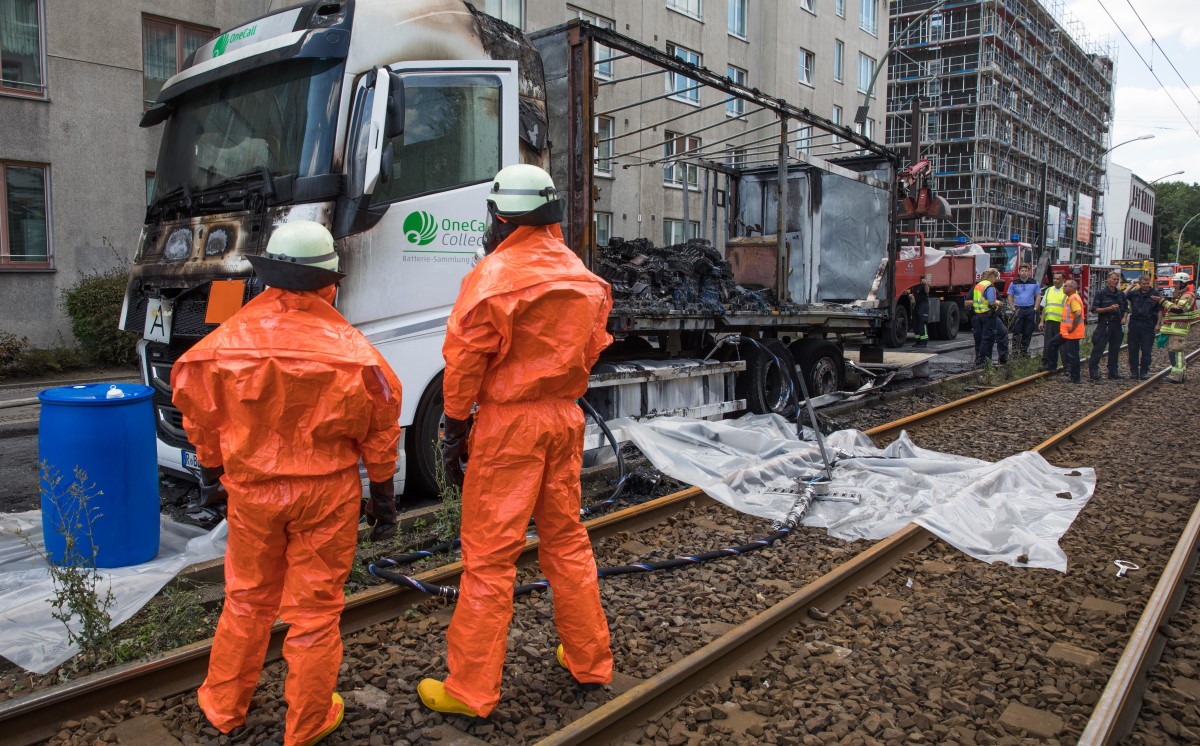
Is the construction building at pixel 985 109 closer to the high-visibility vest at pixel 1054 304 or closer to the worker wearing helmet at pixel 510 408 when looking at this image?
the high-visibility vest at pixel 1054 304

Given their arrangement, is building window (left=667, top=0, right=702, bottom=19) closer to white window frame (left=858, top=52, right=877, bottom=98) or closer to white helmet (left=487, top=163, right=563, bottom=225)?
white window frame (left=858, top=52, right=877, bottom=98)

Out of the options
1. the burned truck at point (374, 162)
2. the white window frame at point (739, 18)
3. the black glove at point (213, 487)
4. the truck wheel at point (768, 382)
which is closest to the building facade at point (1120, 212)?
the white window frame at point (739, 18)

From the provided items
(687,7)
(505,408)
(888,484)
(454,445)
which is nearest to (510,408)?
(505,408)

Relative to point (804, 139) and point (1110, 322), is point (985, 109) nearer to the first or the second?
point (1110, 322)

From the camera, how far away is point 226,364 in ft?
9.04

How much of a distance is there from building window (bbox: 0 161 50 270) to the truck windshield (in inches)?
413

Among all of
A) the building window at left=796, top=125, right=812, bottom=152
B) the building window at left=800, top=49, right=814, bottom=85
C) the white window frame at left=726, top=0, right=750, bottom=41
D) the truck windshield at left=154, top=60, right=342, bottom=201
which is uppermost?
the white window frame at left=726, top=0, right=750, bottom=41

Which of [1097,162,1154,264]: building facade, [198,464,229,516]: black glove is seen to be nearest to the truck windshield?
[198,464,229,516]: black glove

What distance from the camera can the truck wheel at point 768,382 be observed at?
9188 mm

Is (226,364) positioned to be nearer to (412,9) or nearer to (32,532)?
(32,532)

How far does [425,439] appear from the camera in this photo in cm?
566

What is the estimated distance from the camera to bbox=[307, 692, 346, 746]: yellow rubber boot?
293cm

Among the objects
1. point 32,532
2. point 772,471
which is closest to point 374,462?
point 32,532

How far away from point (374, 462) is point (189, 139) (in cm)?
364
